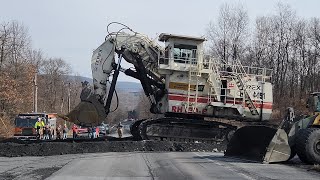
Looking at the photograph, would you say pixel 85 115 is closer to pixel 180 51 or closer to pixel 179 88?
pixel 179 88

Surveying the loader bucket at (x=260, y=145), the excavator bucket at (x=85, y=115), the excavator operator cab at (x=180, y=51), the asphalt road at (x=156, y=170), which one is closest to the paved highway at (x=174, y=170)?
the asphalt road at (x=156, y=170)

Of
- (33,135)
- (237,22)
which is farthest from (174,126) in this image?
(237,22)

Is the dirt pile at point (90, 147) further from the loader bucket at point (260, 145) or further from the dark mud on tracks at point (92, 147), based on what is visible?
the loader bucket at point (260, 145)

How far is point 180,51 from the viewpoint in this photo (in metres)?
21.5

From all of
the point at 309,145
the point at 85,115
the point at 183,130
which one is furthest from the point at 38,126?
the point at 309,145

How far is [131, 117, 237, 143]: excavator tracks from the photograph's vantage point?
21.0m

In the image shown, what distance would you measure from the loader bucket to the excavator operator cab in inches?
210

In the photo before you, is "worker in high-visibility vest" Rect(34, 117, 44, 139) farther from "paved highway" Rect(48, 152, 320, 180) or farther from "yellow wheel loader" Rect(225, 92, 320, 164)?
"yellow wheel loader" Rect(225, 92, 320, 164)

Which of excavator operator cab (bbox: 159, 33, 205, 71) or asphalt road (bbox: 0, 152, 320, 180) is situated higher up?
excavator operator cab (bbox: 159, 33, 205, 71)

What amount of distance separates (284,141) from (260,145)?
4.47 feet

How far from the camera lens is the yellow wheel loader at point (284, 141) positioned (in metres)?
14.4

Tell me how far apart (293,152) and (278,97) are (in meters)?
42.6

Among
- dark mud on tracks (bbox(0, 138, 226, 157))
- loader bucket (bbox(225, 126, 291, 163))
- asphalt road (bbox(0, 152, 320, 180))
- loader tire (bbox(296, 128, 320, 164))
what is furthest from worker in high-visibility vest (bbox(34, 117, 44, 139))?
loader tire (bbox(296, 128, 320, 164))

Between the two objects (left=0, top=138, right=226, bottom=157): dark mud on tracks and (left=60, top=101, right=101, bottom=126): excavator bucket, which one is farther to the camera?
(left=60, top=101, right=101, bottom=126): excavator bucket
